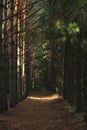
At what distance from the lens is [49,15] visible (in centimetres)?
1038

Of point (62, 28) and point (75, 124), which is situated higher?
point (62, 28)

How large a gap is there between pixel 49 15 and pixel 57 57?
20681 millimetres

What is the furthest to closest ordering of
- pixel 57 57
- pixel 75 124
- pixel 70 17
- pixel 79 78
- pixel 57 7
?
pixel 57 57 < pixel 79 78 < pixel 75 124 < pixel 70 17 < pixel 57 7

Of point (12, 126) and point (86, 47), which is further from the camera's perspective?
point (12, 126)

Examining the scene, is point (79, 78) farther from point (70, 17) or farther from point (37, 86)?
point (37, 86)

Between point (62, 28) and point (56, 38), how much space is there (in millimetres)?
327

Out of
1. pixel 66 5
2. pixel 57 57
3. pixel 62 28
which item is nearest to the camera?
pixel 66 5

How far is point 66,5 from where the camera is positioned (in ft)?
30.4

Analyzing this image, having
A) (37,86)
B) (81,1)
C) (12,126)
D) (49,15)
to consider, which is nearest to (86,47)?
(49,15)

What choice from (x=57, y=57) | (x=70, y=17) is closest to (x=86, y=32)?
→ (x=70, y=17)

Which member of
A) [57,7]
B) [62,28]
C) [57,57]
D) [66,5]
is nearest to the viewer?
[66,5]

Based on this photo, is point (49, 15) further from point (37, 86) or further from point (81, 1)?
point (37, 86)

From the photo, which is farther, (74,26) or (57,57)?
(57,57)

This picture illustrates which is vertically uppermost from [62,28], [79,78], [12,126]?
[62,28]
